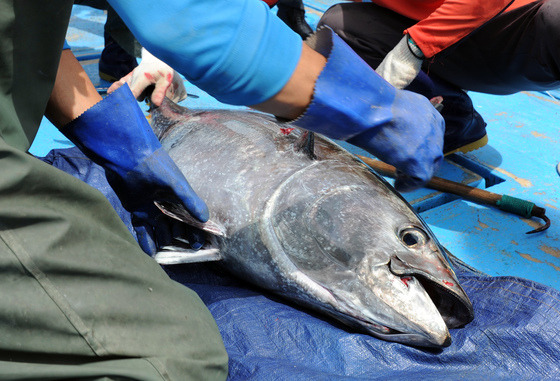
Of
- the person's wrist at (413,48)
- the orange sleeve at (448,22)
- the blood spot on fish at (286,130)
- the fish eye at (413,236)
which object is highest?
the orange sleeve at (448,22)

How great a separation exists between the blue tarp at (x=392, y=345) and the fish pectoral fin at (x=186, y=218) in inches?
9.4

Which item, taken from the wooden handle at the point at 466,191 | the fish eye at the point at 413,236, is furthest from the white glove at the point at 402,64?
the fish eye at the point at 413,236

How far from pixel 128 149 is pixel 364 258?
0.86m

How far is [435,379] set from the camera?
4.83 feet

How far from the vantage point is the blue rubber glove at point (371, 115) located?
132cm

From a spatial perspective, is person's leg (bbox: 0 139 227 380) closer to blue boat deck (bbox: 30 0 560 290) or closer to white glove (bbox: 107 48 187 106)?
white glove (bbox: 107 48 187 106)

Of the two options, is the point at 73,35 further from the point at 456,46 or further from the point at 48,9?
the point at 48,9

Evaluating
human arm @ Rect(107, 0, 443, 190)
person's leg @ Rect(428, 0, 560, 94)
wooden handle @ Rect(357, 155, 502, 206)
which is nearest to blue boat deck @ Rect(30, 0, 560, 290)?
wooden handle @ Rect(357, 155, 502, 206)

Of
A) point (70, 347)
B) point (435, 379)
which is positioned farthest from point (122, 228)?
point (435, 379)

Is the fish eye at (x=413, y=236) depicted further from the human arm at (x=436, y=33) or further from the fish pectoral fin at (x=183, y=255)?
the human arm at (x=436, y=33)

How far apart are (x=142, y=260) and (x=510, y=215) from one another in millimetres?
2082

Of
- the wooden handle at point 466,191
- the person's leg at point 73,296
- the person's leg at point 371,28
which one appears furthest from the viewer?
the person's leg at point 371,28

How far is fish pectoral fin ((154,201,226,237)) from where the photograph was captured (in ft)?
5.98

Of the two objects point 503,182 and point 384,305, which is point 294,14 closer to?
point 503,182
